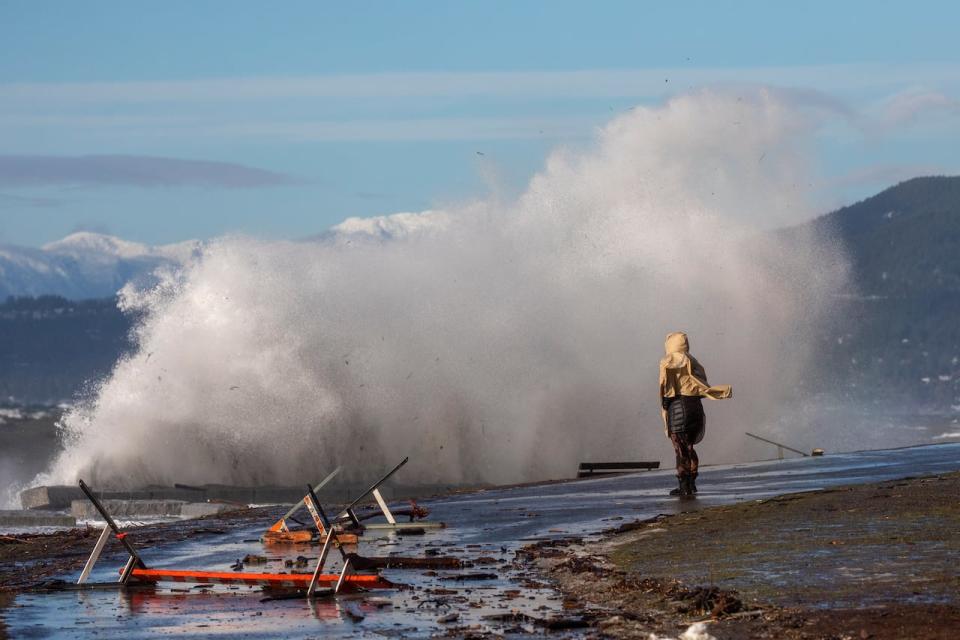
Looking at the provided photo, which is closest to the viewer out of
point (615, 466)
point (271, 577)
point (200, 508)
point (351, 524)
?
point (271, 577)

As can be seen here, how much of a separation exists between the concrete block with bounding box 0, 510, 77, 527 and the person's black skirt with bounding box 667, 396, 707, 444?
1077 cm

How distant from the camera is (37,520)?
2700 centimetres

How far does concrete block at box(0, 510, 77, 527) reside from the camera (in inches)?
1051

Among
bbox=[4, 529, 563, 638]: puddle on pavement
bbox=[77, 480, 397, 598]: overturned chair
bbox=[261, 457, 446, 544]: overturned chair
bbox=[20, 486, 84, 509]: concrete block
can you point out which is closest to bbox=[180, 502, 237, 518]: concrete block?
bbox=[20, 486, 84, 509]: concrete block

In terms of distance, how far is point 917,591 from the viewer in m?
10.6

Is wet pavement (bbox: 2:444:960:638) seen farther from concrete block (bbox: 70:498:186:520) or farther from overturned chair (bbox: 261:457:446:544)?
concrete block (bbox: 70:498:186:520)

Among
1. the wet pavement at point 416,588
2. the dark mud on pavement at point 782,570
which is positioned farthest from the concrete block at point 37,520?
the dark mud on pavement at point 782,570

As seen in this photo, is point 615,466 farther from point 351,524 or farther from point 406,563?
point 406,563

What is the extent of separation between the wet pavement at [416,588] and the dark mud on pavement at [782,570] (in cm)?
45

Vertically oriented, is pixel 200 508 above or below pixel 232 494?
below

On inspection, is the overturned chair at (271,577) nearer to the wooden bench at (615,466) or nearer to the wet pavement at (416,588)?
the wet pavement at (416,588)

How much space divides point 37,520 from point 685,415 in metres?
12.0

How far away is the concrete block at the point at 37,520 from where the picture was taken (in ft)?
87.6

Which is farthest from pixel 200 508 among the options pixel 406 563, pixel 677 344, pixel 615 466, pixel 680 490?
pixel 406 563
